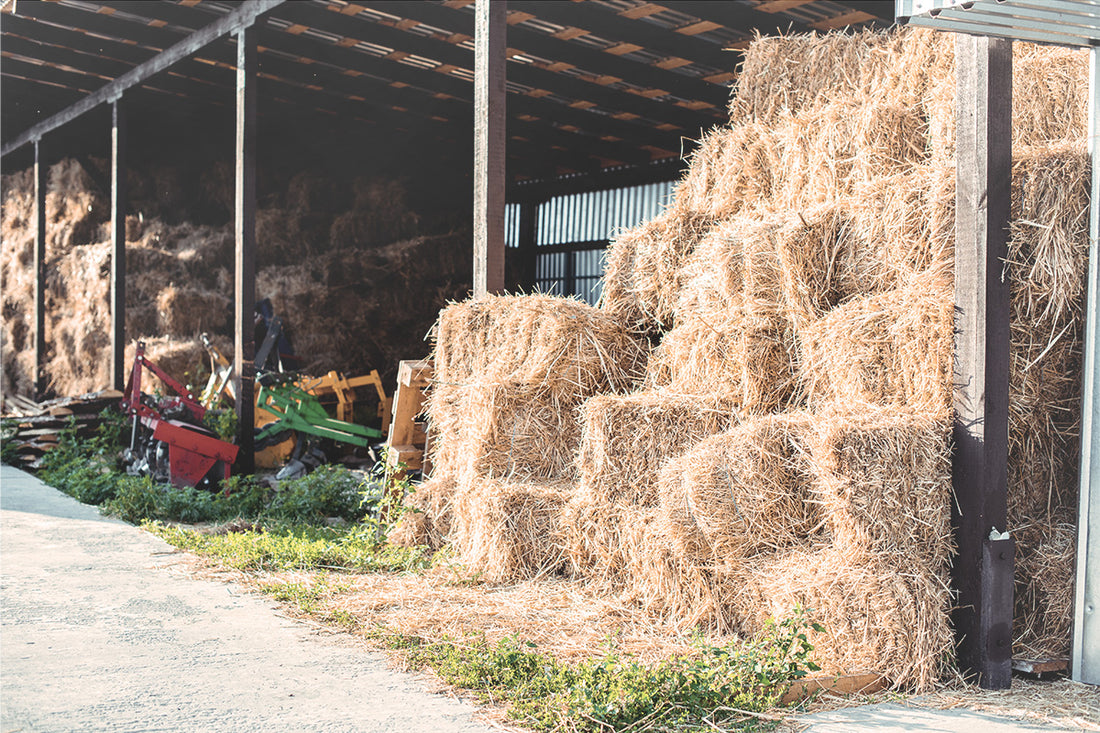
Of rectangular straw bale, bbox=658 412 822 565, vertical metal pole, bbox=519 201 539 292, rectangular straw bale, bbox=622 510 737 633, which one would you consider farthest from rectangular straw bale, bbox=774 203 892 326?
vertical metal pole, bbox=519 201 539 292

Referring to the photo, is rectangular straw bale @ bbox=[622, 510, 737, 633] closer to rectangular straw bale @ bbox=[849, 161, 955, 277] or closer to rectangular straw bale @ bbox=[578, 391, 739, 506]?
rectangular straw bale @ bbox=[578, 391, 739, 506]

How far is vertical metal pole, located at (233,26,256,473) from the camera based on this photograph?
9023 millimetres

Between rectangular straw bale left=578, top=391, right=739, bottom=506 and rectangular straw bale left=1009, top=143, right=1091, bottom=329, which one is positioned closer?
rectangular straw bale left=1009, top=143, right=1091, bottom=329

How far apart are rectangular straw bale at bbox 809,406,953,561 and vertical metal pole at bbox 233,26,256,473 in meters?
6.28

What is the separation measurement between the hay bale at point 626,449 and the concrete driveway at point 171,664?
1.42m

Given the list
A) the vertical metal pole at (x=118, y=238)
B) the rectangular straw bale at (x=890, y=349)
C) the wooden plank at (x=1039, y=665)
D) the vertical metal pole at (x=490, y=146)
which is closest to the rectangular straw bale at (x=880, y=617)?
the wooden plank at (x=1039, y=665)

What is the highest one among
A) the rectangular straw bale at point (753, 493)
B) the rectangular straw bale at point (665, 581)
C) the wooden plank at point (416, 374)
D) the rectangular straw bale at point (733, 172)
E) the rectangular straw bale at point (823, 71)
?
the rectangular straw bale at point (823, 71)

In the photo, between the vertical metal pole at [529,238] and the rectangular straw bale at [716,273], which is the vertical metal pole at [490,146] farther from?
the vertical metal pole at [529,238]

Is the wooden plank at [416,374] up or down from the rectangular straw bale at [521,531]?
up

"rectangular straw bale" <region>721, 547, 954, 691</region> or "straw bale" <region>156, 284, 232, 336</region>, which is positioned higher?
"straw bale" <region>156, 284, 232, 336</region>

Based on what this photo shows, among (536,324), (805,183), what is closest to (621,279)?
(536,324)

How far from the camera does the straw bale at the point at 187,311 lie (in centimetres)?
1254

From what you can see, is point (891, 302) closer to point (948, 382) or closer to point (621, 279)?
point (948, 382)

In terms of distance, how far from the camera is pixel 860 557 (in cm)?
390
